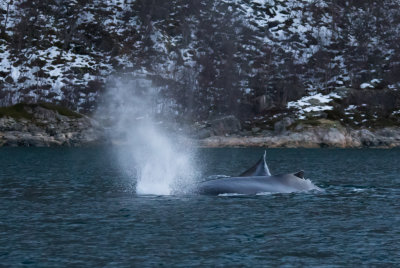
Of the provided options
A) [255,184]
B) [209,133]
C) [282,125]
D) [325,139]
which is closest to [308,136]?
[325,139]

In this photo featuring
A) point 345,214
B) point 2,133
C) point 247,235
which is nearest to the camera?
point 247,235

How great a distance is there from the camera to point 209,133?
546ft

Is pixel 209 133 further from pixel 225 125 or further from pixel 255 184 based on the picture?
pixel 255 184

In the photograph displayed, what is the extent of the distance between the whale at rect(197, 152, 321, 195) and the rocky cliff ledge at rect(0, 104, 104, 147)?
125 metres

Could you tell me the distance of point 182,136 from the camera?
166 meters

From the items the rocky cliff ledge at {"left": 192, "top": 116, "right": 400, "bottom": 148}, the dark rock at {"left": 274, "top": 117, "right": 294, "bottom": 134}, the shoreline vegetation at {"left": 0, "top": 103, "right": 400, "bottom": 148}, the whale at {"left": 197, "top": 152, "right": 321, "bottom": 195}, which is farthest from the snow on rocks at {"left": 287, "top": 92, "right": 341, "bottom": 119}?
the whale at {"left": 197, "top": 152, "right": 321, "bottom": 195}

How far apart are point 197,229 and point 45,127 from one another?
14176 centimetres

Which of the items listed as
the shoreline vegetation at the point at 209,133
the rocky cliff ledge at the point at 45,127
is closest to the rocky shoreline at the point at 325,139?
the shoreline vegetation at the point at 209,133

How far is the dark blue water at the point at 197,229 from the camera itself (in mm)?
19047

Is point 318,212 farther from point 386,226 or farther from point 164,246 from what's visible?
point 164,246

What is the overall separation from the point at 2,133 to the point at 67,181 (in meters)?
109

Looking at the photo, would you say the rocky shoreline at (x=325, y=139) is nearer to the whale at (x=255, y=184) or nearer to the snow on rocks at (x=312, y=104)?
the snow on rocks at (x=312, y=104)

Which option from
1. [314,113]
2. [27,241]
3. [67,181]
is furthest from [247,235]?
[314,113]

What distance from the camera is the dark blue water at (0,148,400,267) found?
19.0 meters
